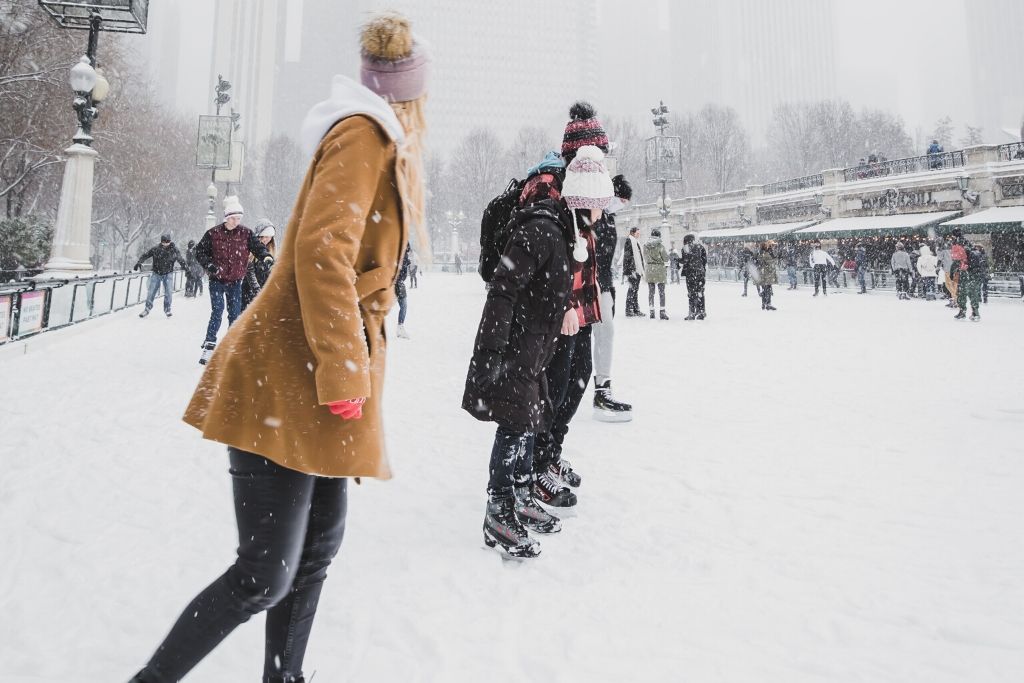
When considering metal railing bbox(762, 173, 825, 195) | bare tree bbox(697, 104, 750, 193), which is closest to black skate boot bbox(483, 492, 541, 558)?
metal railing bbox(762, 173, 825, 195)

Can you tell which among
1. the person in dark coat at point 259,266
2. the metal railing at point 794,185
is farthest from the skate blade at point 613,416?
the metal railing at point 794,185

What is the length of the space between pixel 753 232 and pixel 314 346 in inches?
1540

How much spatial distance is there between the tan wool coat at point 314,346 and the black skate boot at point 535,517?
1558mm

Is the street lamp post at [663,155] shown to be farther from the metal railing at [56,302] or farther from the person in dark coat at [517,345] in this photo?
the person in dark coat at [517,345]

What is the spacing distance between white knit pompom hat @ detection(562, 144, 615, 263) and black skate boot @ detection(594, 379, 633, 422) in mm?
2389

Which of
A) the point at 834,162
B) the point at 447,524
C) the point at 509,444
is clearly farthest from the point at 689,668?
the point at 834,162

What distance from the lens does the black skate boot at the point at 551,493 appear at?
3.15m

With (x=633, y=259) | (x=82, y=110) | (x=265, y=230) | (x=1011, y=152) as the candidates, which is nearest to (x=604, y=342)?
(x=265, y=230)

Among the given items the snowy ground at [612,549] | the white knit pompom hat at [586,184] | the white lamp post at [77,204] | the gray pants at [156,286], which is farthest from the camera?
the gray pants at [156,286]

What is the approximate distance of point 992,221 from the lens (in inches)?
896

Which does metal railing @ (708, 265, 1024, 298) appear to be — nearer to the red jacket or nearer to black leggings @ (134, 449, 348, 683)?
the red jacket

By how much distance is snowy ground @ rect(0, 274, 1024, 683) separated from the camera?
190 cm

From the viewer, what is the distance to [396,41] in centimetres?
160

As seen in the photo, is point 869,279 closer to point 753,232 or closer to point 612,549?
point 753,232
